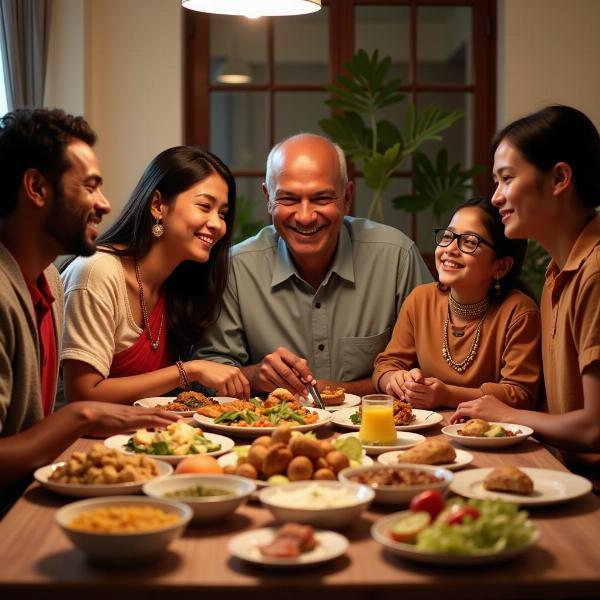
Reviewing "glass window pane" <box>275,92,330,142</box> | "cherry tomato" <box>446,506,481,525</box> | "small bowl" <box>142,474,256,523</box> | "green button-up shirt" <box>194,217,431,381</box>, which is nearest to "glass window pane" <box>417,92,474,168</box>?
"glass window pane" <box>275,92,330,142</box>

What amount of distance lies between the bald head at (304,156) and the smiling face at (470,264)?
1.79 feet

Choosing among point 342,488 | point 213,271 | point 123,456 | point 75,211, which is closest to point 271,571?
point 342,488

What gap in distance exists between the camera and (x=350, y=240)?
3.24m

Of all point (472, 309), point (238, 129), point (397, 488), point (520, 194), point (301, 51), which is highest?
point (301, 51)

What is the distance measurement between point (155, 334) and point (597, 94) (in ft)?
11.0

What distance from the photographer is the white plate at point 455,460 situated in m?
1.79

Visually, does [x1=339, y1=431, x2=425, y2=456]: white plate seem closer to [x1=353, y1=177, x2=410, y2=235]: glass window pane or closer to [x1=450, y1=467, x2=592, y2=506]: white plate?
[x1=450, y1=467, x2=592, y2=506]: white plate

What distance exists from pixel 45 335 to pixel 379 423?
822 mm

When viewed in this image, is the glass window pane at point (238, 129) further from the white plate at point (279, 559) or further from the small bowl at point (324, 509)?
the white plate at point (279, 559)

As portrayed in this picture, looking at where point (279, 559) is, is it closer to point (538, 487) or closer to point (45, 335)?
point (538, 487)

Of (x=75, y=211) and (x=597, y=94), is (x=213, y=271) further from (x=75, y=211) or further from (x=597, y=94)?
(x=597, y=94)

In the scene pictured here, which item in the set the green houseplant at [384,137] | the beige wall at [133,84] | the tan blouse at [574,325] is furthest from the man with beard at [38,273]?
the beige wall at [133,84]

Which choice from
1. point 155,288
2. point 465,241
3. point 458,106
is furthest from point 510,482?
point 458,106

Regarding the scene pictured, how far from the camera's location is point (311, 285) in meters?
3.16
